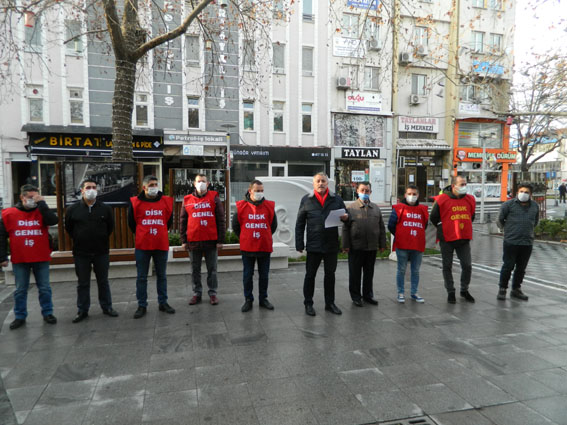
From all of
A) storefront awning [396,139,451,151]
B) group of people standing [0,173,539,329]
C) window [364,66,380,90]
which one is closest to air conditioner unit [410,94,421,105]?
storefront awning [396,139,451,151]

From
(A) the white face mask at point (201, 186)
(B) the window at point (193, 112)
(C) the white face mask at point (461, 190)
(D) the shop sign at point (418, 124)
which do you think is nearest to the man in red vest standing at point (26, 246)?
(A) the white face mask at point (201, 186)

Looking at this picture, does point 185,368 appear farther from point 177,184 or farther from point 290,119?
point 290,119

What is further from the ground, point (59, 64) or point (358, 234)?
point (59, 64)

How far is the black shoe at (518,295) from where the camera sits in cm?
620

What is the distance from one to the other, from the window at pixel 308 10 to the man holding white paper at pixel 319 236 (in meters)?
22.7

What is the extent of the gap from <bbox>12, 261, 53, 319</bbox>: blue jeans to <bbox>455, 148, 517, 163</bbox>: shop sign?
28847mm

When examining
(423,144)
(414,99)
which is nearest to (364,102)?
(414,99)

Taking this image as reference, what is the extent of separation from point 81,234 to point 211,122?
18.8 m

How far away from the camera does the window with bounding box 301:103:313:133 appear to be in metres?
25.3

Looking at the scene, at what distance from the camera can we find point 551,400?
127 inches

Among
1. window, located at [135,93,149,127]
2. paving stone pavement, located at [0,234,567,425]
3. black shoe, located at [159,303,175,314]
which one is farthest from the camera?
window, located at [135,93,149,127]

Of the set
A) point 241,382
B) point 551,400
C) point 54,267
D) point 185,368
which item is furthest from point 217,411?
point 54,267

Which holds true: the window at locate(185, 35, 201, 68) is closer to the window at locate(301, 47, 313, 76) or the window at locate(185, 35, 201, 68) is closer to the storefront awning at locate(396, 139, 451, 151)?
the window at locate(301, 47, 313, 76)

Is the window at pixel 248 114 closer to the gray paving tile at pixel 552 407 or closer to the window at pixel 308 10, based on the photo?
the window at pixel 308 10
